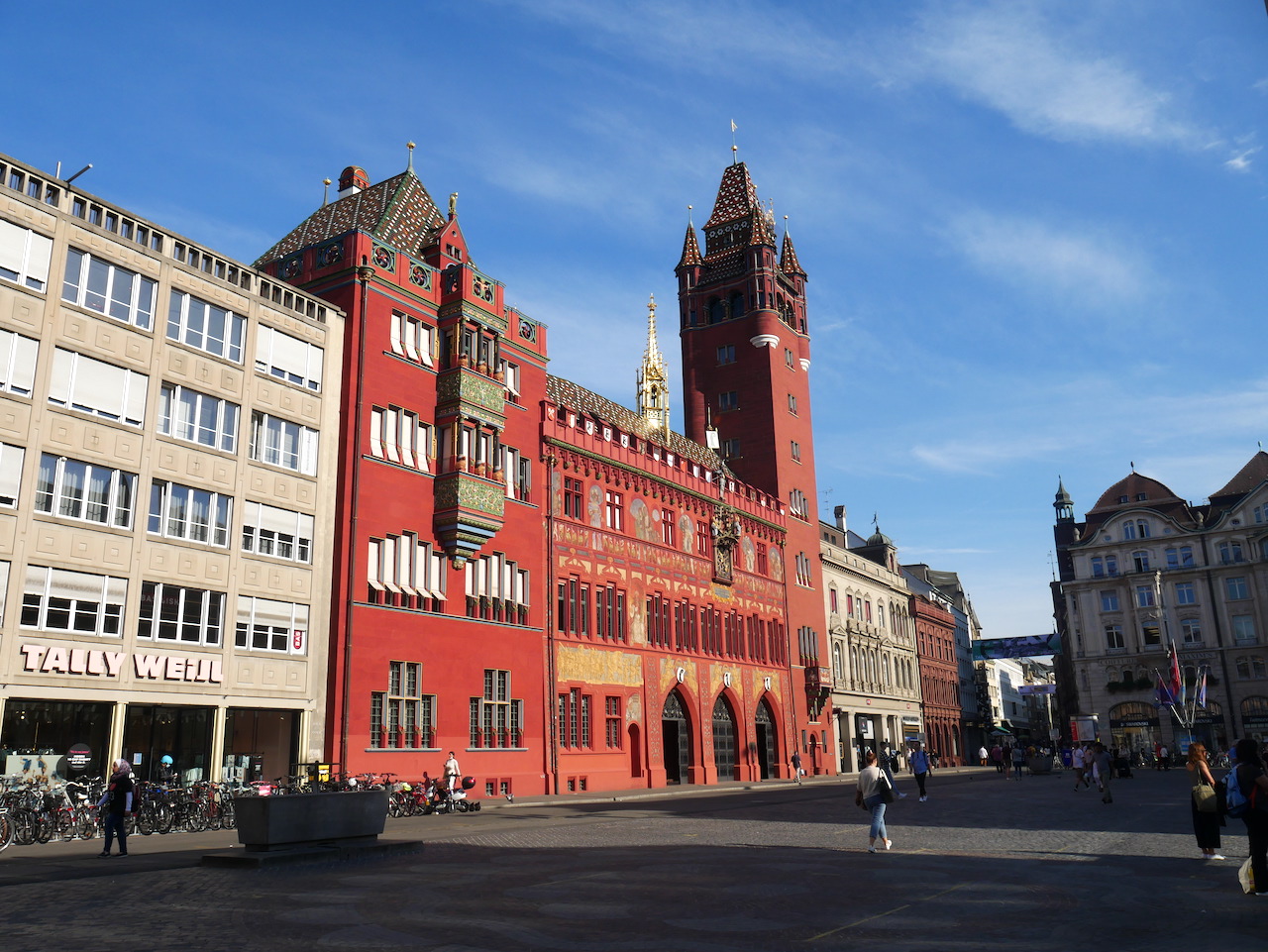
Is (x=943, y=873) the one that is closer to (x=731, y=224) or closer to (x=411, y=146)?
(x=411, y=146)

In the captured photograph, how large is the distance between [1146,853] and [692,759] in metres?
37.6

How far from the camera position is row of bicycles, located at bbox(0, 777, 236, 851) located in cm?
2089

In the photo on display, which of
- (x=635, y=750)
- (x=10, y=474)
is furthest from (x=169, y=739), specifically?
(x=635, y=750)

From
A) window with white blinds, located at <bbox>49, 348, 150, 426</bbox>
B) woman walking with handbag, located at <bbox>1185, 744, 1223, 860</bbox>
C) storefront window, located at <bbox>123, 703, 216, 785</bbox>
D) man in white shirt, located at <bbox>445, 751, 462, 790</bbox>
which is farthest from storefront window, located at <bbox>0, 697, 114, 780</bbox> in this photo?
woman walking with handbag, located at <bbox>1185, 744, 1223, 860</bbox>

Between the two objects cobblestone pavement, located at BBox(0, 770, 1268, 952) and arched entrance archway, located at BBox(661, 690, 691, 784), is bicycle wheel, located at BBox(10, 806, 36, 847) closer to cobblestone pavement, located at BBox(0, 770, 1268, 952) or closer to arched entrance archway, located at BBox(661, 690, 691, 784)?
cobblestone pavement, located at BBox(0, 770, 1268, 952)

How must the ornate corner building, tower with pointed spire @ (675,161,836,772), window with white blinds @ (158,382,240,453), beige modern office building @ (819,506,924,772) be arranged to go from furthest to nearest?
the ornate corner building < beige modern office building @ (819,506,924,772) < tower with pointed spire @ (675,161,836,772) < window with white blinds @ (158,382,240,453)

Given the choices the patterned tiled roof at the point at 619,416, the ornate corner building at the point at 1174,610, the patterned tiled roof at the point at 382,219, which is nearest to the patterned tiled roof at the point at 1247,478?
the ornate corner building at the point at 1174,610

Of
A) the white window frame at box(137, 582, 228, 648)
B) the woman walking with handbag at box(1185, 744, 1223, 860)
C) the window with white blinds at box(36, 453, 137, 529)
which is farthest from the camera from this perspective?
the white window frame at box(137, 582, 228, 648)

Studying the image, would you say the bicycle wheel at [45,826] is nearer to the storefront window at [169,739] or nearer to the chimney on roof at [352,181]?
the storefront window at [169,739]

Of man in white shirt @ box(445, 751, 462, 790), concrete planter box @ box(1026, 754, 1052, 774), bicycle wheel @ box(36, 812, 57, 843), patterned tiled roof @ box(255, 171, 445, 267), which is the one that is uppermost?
patterned tiled roof @ box(255, 171, 445, 267)

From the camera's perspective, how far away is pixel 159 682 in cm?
2833

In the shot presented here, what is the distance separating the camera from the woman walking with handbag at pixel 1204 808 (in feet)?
48.2

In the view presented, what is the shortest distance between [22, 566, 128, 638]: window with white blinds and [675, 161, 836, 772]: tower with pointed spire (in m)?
44.9

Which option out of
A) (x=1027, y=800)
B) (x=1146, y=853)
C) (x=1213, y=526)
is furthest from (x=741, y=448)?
(x=1146, y=853)
